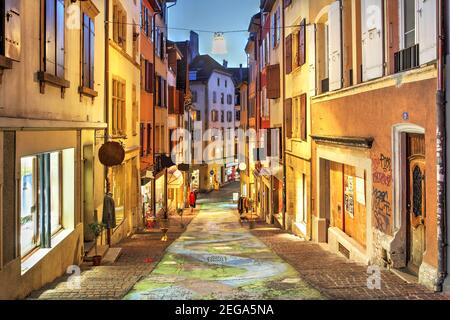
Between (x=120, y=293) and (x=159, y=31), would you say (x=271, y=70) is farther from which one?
(x=120, y=293)

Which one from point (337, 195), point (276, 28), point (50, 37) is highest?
point (276, 28)

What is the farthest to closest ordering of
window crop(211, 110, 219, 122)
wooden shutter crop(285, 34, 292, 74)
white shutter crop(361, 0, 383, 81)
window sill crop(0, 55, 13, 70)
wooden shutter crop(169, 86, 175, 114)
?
window crop(211, 110, 219, 122), wooden shutter crop(169, 86, 175, 114), wooden shutter crop(285, 34, 292, 74), white shutter crop(361, 0, 383, 81), window sill crop(0, 55, 13, 70)

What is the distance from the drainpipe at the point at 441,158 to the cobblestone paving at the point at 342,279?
20.7 inches

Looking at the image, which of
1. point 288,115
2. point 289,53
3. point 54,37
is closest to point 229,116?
point 288,115

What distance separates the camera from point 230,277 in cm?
1054

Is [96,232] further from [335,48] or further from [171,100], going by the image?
[171,100]

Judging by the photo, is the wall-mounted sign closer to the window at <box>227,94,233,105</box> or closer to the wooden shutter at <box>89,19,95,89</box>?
the wooden shutter at <box>89,19,95,89</box>

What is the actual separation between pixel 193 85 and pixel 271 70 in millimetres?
41127

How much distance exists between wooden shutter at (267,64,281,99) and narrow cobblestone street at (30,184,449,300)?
10661 millimetres

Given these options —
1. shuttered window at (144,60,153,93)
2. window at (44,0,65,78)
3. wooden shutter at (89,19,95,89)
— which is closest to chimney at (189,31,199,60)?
shuttered window at (144,60,153,93)

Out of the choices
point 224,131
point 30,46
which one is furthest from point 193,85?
point 30,46

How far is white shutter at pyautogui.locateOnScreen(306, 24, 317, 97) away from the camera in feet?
58.9

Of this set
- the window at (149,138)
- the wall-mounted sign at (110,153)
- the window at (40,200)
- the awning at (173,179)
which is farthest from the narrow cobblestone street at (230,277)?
the awning at (173,179)

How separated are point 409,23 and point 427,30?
1.36m
